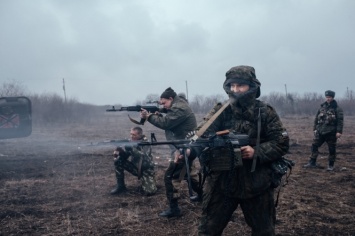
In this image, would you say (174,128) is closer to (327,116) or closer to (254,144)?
(254,144)

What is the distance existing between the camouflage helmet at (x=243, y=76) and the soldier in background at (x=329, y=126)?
6237 millimetres

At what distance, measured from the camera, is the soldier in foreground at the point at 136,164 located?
261 inches

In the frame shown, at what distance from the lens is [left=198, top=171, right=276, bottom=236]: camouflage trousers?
3.13 m

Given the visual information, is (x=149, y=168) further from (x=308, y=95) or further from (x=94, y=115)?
(x=308, y=95)

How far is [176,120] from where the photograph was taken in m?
5.48

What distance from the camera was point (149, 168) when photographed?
22.4 ft

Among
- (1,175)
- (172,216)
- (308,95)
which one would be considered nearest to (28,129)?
(1,175)

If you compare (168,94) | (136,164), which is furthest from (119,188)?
(168,94)

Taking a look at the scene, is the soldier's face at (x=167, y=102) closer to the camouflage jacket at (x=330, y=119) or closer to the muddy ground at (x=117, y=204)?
the muddy ground at (x=117, y=204)

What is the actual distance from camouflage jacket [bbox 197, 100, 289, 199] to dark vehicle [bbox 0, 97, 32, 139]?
7248 millimetres

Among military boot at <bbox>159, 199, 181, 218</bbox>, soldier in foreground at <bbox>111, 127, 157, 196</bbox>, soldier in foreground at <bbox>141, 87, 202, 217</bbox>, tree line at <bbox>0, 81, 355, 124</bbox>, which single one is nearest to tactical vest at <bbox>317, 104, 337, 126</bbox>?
soldier in foreground at <bbox>141, 87, 202, 217</bbox>

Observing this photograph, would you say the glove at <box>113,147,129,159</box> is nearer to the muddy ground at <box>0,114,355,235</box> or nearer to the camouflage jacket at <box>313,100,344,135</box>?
the muddy ground at <box>0,114,355,235</box>

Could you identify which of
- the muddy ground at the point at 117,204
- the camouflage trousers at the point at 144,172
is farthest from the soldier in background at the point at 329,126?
the camouflage trousers at the point at 144,172

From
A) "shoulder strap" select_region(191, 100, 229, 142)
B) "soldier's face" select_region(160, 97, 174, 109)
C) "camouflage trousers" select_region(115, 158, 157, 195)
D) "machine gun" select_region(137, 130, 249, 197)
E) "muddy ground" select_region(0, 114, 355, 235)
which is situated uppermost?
"soldier's face" select_region(160, 97, 174, 109)
